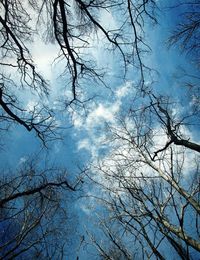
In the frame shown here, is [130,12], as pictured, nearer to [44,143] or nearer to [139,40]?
[139,40]

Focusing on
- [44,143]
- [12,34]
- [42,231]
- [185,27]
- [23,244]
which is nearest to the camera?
[12,34]

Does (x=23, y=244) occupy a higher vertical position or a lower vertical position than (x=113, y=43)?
lower

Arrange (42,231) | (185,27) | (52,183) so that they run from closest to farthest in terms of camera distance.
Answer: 1. (185,27)
2. (52,183)
3. (42,231)

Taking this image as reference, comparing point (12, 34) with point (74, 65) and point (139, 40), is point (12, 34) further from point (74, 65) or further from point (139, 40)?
point (139, 40)

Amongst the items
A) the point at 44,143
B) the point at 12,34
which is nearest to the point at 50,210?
the point at 44,143

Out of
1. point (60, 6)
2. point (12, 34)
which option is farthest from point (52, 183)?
point (60, 6)

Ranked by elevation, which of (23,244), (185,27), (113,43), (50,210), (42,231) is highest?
(185,27)

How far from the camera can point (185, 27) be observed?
6250 mm

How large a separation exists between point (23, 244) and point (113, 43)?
701 centimetres

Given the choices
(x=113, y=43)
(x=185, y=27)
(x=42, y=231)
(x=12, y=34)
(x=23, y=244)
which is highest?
(x=185, y=27)

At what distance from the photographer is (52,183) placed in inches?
290

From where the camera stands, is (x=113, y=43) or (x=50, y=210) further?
(x=50, y=210)

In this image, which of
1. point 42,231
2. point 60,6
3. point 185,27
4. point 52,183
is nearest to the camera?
point 60,6

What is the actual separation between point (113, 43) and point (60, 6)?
56.5 inches
